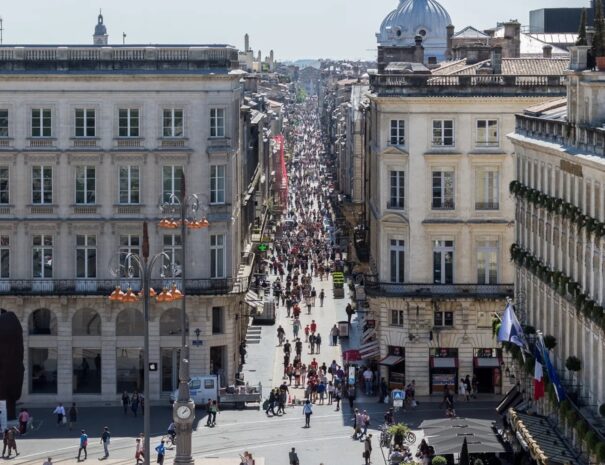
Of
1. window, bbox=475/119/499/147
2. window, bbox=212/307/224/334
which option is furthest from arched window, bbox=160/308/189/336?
window, bbox=475/119/499/147

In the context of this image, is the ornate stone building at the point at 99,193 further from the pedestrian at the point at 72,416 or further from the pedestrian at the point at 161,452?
the pedestrian at the point at 161,452

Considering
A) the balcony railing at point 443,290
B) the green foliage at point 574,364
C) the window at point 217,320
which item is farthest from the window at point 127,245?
the green foliage at point 574,364

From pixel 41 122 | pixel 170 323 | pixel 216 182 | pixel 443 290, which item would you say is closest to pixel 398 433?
pixel 443 290

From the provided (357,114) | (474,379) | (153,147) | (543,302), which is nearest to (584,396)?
(543,302)

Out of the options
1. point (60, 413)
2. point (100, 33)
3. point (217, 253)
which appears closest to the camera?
point (60, 413)

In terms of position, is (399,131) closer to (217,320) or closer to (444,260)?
(444,260)

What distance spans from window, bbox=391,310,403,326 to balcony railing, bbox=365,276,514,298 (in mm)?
878

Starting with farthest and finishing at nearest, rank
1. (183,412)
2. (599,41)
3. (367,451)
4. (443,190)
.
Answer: (443,190)
(367,451)
(183,412)
(599,41)

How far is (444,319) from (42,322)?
63.5 feet

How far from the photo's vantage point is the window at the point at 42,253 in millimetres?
90500

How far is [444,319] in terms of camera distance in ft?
301

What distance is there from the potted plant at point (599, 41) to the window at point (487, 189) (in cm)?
2612

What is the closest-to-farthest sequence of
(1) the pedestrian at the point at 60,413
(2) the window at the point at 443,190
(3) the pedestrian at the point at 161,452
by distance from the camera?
(3) the pedestrian at the point at 161,452
(1) the pedestrian at the point at 60,413
(2) the window at the point at 443,190

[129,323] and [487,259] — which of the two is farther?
[487,259]
